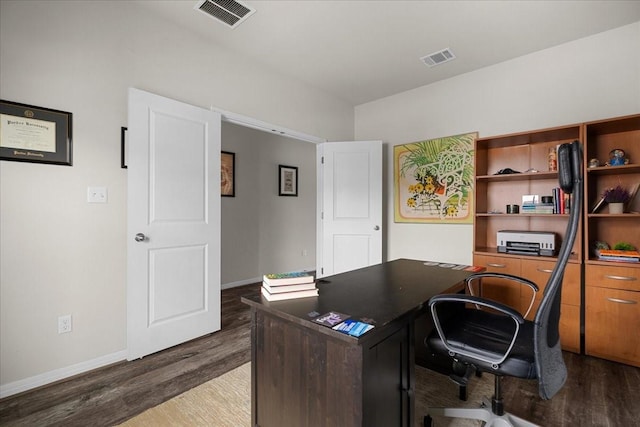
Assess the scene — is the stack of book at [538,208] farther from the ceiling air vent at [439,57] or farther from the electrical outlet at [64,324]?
the electrical outlet at [64,324]

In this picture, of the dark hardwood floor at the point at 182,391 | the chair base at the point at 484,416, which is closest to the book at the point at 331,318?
the chair base at the point at 484,416

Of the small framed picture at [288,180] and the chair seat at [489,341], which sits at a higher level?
the small framed picture at [288,180]

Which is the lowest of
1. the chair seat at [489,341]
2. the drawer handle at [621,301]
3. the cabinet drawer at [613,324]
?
the cabinet drawer at [613,324]

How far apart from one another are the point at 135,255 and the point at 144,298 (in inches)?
13.6

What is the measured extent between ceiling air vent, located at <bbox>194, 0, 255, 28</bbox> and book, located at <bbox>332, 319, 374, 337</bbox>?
243 cm

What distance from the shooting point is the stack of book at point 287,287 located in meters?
1.36

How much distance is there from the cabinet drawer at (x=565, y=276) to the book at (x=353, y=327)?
2.20m

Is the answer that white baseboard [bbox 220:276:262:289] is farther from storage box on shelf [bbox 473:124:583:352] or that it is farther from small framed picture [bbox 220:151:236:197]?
storage box on shelf [bbox 473:124:583:352]

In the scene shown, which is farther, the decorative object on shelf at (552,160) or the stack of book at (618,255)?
the decorative object on shelf at (552,160)

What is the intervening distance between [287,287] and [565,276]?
7.86 feet

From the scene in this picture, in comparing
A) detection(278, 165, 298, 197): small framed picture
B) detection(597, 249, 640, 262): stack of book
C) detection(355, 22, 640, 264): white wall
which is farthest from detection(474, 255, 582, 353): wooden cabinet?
detection(278, 165, 298, 197): small framed picture

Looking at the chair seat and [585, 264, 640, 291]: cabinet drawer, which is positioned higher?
[585, 264, 640, 291]: cabinet drawer

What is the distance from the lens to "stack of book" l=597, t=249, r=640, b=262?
2.18 meters

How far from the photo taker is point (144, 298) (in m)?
2.27
